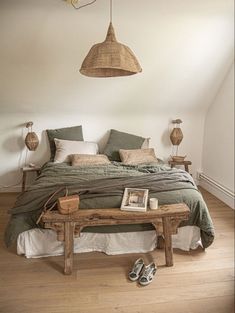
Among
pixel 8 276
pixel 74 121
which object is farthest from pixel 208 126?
pixel 8 276

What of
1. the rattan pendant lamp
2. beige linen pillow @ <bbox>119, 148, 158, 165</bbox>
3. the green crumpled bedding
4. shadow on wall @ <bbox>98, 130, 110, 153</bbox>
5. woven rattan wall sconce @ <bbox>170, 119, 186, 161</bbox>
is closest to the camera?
the rattan pendant lamp

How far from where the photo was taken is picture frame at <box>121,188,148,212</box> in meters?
1.95

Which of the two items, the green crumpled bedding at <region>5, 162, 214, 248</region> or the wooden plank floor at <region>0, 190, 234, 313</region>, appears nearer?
the wooden plank floor at <region>0, 190, 234, 313</region>

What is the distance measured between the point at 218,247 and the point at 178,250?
0.37 metres

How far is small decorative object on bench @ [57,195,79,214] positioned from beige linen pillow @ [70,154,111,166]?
3.71 ft

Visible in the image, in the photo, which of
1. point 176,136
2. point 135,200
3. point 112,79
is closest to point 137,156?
point 176,136

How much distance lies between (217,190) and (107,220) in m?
1.96

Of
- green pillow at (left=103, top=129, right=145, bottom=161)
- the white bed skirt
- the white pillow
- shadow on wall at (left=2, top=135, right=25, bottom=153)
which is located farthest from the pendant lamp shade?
shadow on wall at (left=2, top=135, right=25, bottom=153)

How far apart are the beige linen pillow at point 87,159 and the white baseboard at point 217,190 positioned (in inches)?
57.0

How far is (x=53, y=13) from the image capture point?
238 centimetres

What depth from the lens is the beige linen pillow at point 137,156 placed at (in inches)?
125

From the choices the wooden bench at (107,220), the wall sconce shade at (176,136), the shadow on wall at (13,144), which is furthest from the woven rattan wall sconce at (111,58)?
the shadow on wall at (13,144)

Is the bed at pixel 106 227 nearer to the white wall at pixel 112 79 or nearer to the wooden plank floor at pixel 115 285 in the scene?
the wooden plank floor at pixel 115 285

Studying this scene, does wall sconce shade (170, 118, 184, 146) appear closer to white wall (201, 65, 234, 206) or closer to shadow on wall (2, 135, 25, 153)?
white wall (201, 65, 234, 206)
